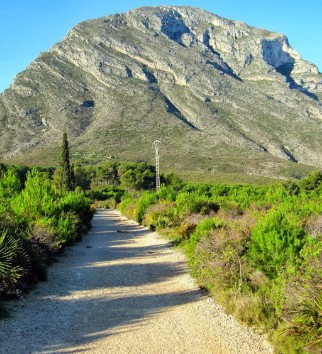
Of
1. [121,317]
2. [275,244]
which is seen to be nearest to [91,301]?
[121,317]

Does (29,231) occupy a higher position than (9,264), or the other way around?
(29,231)

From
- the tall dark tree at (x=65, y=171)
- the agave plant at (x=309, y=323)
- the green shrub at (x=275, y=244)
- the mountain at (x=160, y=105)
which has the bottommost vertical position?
the agave plant at (x=309, y=323)

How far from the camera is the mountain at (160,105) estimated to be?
8394cm

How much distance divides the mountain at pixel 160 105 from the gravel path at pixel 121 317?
62.3 m

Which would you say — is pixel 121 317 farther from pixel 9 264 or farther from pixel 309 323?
pixel 309 323

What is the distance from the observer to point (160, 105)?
10225cm

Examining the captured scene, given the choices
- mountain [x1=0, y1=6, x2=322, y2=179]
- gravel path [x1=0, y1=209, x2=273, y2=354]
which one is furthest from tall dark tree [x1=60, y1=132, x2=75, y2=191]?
mountain [x1=0, y1=6, x2=322, y2=179]

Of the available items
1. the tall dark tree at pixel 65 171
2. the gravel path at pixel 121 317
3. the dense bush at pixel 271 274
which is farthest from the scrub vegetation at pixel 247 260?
the tall dark tree at pixel 65 171

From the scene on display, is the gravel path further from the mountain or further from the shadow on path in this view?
the mountain

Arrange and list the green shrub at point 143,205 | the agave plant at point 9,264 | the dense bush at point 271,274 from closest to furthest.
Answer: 1. the dense bush at point 271,274
2. the agave plant at point 9,264
3. the green shrub at point 143,205

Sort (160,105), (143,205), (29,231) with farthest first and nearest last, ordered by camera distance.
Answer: (160,105) → (143,205) → (29,231)

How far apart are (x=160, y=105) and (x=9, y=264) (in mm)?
94931

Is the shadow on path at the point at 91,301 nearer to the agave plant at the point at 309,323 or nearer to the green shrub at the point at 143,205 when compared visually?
the agave plant at the point at 309,323

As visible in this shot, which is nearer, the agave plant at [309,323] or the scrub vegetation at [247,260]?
the agave plant at [309,323]
